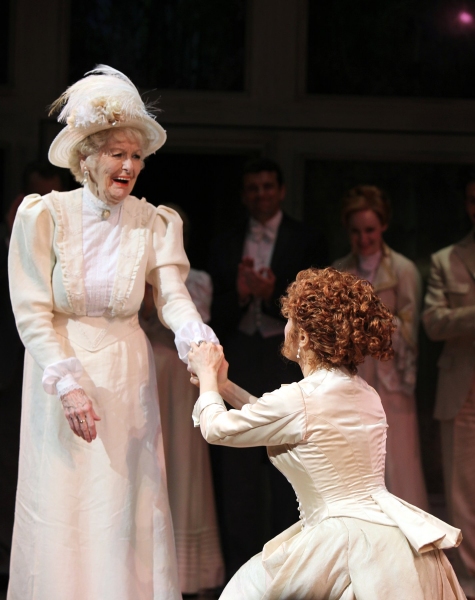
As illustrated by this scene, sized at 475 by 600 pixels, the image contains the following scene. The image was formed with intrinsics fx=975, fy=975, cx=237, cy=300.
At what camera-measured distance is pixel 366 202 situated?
4.84 m

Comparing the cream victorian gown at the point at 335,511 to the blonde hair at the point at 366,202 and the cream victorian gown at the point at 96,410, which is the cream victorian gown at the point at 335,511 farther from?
the blonde hair at the point at 366,202

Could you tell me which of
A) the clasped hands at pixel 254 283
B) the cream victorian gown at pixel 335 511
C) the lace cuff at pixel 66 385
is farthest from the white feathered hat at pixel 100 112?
the clasped hands at pixel 254 283

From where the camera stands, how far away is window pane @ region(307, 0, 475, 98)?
4.87m

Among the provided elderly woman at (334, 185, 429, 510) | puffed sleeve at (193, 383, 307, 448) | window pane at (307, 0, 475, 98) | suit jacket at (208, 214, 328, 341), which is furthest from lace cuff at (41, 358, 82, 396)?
window pane at (307, 0, 475, 98)

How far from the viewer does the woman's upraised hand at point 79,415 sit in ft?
9.15

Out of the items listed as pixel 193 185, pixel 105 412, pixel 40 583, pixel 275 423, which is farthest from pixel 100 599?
pixel 193 185

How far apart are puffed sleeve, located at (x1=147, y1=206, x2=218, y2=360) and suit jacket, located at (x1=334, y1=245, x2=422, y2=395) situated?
65.3 inches

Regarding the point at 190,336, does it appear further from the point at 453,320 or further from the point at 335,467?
the point at 453,320

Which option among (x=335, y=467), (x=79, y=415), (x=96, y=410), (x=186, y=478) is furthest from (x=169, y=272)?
(x=186, y=478)

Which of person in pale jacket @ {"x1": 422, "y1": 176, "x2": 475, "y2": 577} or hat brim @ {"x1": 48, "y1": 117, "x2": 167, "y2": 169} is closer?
hat brim @ {"x1": 48, "y1": 117, "x2": 167, "y2": 169}

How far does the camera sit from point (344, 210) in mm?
4867

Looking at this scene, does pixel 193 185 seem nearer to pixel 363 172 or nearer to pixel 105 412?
pixel 363 172

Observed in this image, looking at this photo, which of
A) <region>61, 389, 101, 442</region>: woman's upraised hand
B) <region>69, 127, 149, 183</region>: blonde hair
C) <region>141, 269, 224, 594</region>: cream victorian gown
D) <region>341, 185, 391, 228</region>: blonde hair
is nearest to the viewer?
<region>61, 389, 101, 442</region>: woman's upraised hand

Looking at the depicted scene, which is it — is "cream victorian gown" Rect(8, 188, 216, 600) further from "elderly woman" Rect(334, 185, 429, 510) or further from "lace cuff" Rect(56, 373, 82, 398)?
"elderly woman" Rect(334, 185, 429, 510)
